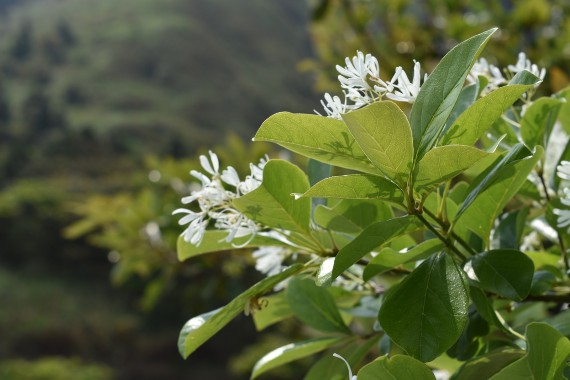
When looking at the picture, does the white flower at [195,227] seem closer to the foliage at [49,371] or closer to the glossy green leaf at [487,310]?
the glossy green leaf at [487,310]

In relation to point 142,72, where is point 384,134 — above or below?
below

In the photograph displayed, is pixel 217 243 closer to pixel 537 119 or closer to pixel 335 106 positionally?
pixel 335 106

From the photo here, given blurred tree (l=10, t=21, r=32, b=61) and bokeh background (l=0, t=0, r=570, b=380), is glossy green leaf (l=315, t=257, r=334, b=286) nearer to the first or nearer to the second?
bokeh background (l=0, t=0, r=570, b=380)

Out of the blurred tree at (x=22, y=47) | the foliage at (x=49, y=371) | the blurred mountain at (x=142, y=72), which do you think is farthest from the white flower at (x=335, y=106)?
the blurred tree at (x=22, y=47)

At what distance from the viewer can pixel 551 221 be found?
0.61 m

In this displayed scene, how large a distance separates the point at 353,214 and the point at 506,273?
14 centimetres

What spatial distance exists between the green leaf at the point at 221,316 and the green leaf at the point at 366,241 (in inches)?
2.5

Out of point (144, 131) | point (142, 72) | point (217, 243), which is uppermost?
point (142, 72)

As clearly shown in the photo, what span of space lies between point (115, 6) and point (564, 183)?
143 feet

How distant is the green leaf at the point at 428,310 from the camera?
1.53 feet

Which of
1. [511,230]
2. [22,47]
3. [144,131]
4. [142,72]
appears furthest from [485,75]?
[142,72]

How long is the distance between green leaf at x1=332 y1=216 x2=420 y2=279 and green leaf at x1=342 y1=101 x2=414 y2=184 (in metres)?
0.05

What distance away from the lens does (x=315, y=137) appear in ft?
1.52

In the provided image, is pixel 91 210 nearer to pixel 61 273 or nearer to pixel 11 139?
pixel 61 273
